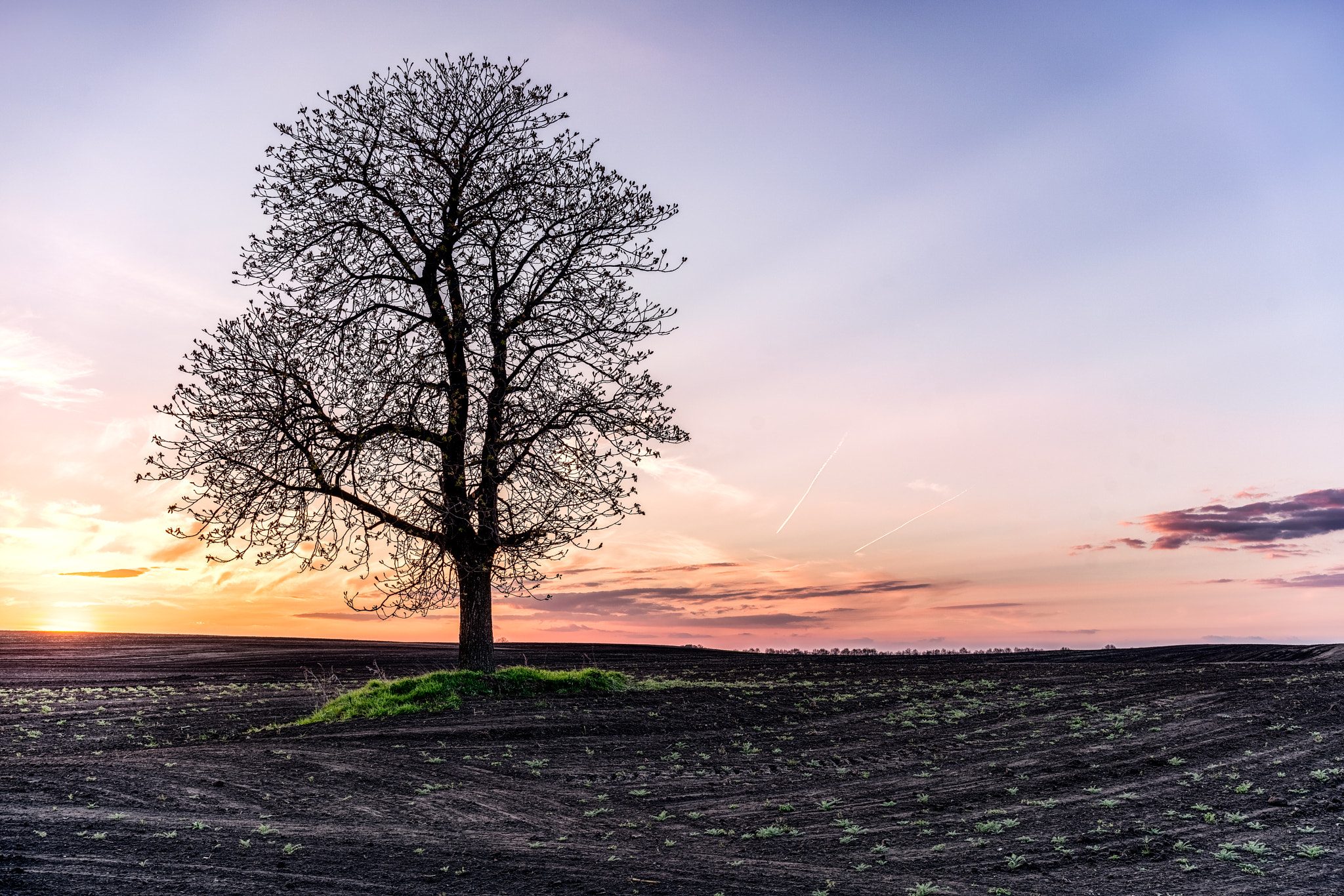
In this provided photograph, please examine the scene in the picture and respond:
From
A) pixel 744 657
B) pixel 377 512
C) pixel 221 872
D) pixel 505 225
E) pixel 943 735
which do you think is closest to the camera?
pixel 221 872

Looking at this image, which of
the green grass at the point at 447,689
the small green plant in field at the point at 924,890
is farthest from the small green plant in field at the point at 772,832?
the green grass at the point at 447,689

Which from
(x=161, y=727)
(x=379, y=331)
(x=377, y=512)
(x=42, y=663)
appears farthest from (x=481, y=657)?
(x=42, y=663)

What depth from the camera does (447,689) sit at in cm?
1550

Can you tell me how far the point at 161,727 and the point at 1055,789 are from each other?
44.9 feet

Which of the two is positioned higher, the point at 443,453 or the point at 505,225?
the point at 505,225

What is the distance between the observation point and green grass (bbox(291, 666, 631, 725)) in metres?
14.7

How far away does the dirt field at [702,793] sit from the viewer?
6.99 metres

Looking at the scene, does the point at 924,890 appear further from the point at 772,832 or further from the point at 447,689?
the point at 447,689

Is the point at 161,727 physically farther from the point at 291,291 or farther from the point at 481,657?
the point at 291,291

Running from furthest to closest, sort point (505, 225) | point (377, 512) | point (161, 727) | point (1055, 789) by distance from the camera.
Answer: point (505, 225) < point (377, 512) < point (161, 727) < point (1055, 789)

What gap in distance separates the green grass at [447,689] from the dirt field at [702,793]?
26.1 inches

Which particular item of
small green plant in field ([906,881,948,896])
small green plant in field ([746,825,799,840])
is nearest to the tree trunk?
small green plant in field ([746,825,799,840])

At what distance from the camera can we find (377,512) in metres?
16.2

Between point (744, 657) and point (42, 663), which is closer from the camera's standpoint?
point (42, 663)
